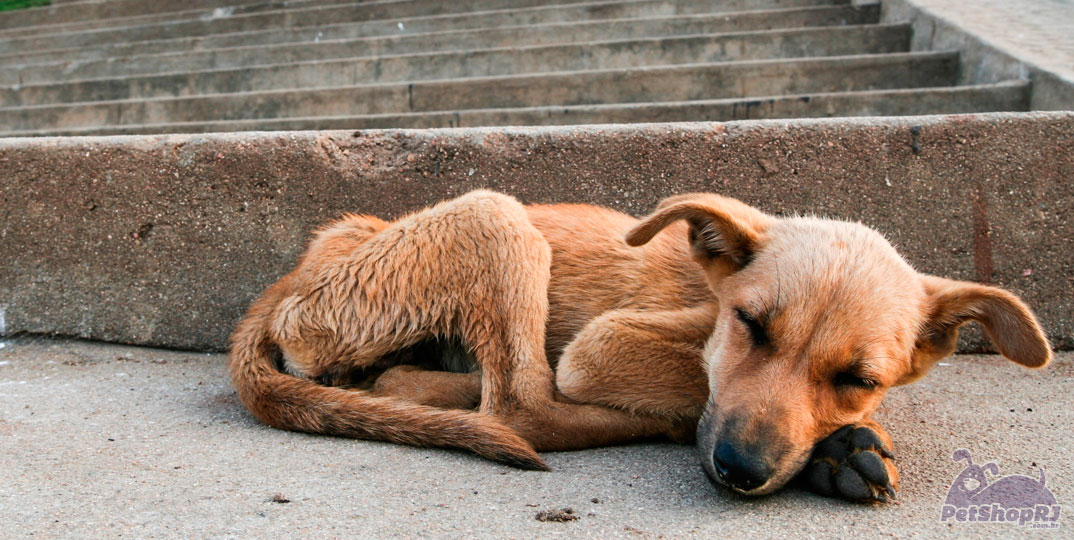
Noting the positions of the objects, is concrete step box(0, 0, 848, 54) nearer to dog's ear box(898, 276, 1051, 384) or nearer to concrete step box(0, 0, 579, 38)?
concrete step box(0, 0, 579, 38)

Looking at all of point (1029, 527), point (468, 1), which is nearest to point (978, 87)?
point (1029, 527)

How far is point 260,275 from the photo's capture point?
498 cm

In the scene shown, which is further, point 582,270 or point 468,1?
point 468,1

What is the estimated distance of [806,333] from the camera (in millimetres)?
2941

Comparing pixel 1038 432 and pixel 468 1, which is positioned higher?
pixel 468 1

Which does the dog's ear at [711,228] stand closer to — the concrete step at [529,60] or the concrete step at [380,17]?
the concrete step at [529,60]

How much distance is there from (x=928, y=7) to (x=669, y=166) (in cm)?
497

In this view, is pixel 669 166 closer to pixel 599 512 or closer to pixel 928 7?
pixel 599 512

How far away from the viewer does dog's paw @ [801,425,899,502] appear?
9.27 feet

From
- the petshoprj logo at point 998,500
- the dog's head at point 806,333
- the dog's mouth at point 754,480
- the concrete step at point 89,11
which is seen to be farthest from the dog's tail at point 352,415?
the concrete step at point 89,11

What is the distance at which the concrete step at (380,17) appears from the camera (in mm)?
10211

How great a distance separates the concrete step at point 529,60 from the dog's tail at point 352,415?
5.76 m

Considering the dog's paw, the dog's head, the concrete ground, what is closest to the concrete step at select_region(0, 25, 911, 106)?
the concrete ground

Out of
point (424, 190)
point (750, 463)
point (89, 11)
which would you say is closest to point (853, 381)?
point (750, 463)
